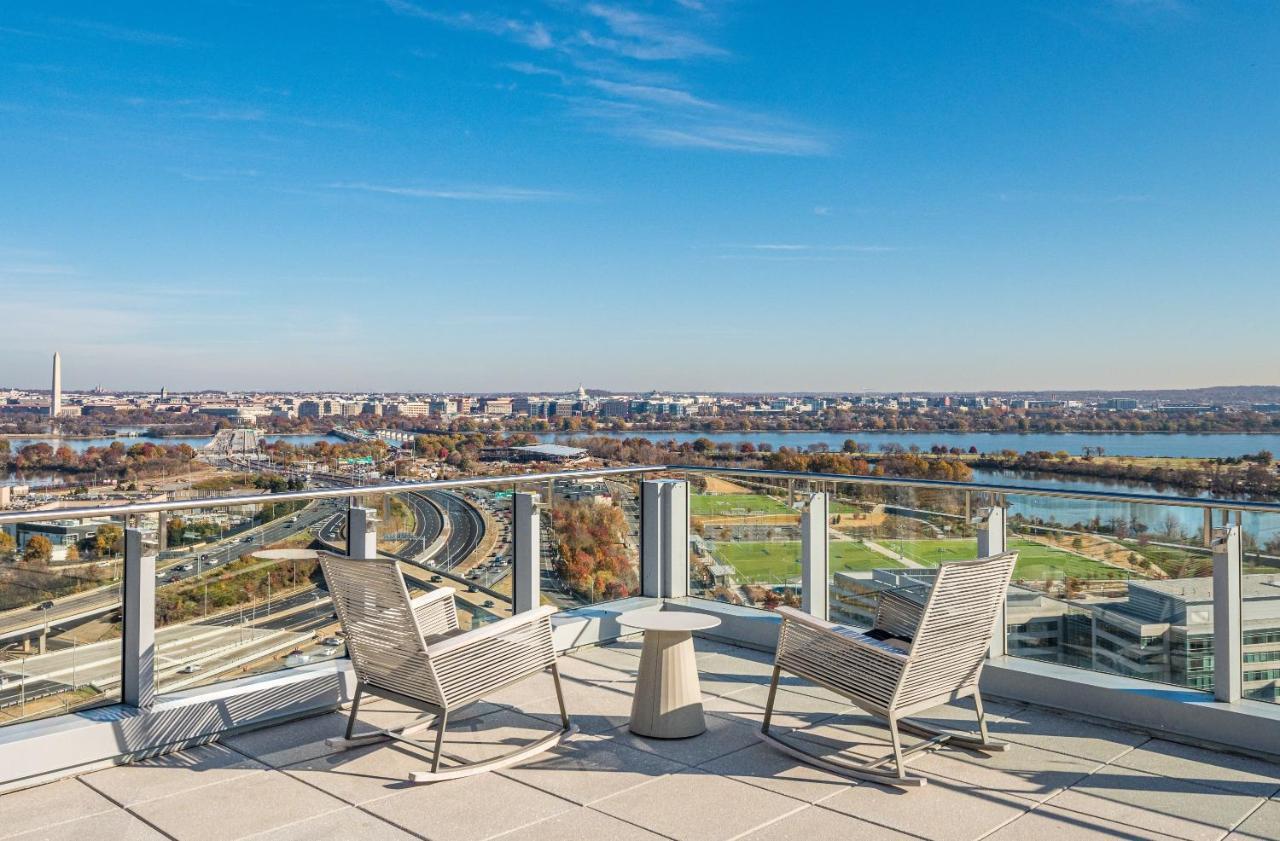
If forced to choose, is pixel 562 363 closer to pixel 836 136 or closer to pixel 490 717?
pixel 836 136

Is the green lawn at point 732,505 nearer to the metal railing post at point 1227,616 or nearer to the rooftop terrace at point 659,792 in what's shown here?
the rooftop terrace at point 659,792

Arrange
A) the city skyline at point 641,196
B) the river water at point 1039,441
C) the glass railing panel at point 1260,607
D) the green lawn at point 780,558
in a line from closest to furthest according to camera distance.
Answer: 1. the glass railing panel at point 1260,607
2. the green lawn at point 780,558
3. the river water at point 1039,441
4. the city skyline at point 641,196

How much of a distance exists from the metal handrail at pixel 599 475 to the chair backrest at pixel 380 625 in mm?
717

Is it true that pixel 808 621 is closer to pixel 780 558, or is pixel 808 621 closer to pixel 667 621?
pixel 667 621

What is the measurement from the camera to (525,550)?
18.5 ft

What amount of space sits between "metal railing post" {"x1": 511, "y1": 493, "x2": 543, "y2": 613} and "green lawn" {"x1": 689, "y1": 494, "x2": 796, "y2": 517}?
56.5 inches

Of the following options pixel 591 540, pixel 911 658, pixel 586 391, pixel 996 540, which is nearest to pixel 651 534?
pixel 591 540

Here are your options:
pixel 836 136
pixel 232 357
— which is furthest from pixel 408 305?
pixel 836 136

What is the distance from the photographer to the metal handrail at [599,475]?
381 cm

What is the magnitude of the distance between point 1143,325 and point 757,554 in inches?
1103

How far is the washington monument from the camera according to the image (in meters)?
29.2

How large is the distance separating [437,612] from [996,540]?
9.81 feet

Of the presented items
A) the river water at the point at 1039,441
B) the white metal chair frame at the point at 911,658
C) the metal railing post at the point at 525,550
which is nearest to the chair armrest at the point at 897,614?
the white metal chair frame at the point at 911,658

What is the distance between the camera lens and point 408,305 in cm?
3028
